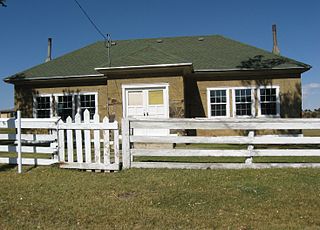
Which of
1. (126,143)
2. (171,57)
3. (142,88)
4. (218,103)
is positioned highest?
(171,57)

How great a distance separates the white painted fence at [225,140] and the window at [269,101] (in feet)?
35.7

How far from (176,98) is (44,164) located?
28.8 feet

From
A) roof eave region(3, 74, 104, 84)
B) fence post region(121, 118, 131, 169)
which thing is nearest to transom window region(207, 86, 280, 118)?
roof eave region(3, 74, 104, 84)

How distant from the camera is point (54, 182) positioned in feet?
27.3

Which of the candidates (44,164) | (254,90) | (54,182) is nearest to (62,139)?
(44,164)

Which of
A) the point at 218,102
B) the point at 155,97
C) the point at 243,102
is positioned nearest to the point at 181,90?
the point at 155,97

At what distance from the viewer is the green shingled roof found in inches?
730

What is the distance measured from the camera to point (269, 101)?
66.4 ft

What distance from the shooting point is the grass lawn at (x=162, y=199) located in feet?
18.4

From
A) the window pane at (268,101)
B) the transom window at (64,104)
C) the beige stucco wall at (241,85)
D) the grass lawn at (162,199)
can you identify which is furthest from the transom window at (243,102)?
the grass lawn at (162,199)

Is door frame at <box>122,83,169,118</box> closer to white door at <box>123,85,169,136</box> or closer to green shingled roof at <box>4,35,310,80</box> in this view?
white door at <box>123,85,169,136</box>

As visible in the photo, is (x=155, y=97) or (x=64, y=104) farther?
(x=64, y=104)

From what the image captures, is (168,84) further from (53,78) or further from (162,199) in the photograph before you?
(162,199)

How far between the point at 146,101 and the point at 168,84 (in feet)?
4.47
